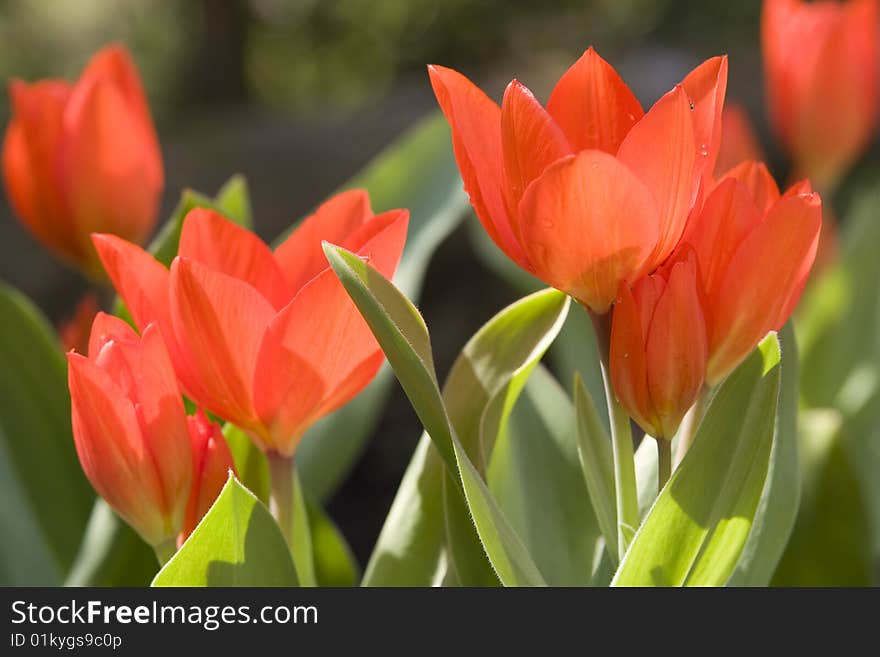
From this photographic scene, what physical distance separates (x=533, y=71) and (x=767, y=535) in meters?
4.29

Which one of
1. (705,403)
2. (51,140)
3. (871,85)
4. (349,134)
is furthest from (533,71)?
(705,403)

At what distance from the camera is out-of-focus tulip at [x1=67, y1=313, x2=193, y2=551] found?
0.40 m

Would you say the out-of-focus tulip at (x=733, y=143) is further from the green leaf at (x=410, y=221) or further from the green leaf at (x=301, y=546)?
the green leaf at (x=301, y=546)

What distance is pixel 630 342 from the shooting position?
396 mm

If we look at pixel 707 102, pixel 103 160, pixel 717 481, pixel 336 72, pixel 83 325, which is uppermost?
pixel 336 72

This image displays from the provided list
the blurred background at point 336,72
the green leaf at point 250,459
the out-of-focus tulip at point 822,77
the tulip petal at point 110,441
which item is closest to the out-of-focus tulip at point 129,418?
the tulip petal at point 110,441

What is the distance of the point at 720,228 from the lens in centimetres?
40

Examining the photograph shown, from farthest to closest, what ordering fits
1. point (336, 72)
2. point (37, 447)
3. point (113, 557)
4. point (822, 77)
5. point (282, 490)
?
point (336, 72) < point (822, 77) < point (37, 447) < point (113, 557) < point (282, 490)

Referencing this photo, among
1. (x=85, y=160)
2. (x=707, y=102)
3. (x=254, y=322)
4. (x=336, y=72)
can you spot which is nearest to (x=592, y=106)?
(x=707, y=102)

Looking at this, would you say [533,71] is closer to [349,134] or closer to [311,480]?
[349,134]

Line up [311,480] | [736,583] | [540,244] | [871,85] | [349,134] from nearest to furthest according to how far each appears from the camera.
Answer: [540,244] < [736,583] < [311,480] < [871,85] < [349,134]

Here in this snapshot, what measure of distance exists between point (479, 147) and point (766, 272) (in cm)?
11

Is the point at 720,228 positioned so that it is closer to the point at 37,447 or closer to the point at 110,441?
the point at 110,441

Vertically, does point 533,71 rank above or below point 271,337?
above
